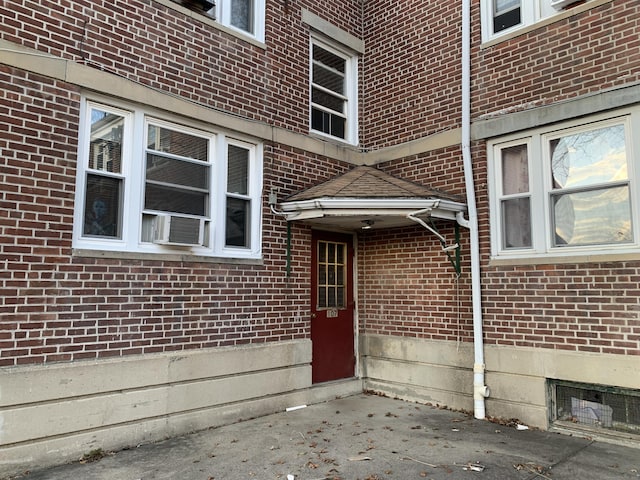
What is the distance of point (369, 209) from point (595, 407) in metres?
3.58

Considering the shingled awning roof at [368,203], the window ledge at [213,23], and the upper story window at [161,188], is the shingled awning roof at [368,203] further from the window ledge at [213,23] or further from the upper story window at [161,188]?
the window ledge at [213,23]

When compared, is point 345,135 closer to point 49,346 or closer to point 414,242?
point 414,242

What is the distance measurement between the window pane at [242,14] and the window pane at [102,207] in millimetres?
3155

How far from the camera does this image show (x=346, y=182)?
7031 millimetres

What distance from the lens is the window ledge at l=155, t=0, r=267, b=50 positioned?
6.06 meters

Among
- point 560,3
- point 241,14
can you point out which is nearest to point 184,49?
point 241,14

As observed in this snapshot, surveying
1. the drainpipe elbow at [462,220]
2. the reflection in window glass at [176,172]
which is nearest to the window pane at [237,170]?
the reflection in window glass at [176,172]

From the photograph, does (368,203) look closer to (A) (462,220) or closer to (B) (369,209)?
(B) (369,209)

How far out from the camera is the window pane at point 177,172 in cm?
575

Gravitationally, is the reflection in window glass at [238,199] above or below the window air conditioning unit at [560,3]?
Answer: below

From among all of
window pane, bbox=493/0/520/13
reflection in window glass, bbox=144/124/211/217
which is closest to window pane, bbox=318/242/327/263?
reflection in window glass, bbox=144/124/211/217

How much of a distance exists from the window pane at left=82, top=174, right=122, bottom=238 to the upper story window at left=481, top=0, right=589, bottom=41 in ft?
18.2

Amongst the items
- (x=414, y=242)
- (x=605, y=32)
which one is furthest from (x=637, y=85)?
(x=414, y=242)

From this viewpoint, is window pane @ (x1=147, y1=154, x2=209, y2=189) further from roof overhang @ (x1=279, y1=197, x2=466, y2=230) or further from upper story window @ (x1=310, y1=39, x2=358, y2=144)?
upper story window @ (x1=310, y1=39, x2=358, y2=144)
